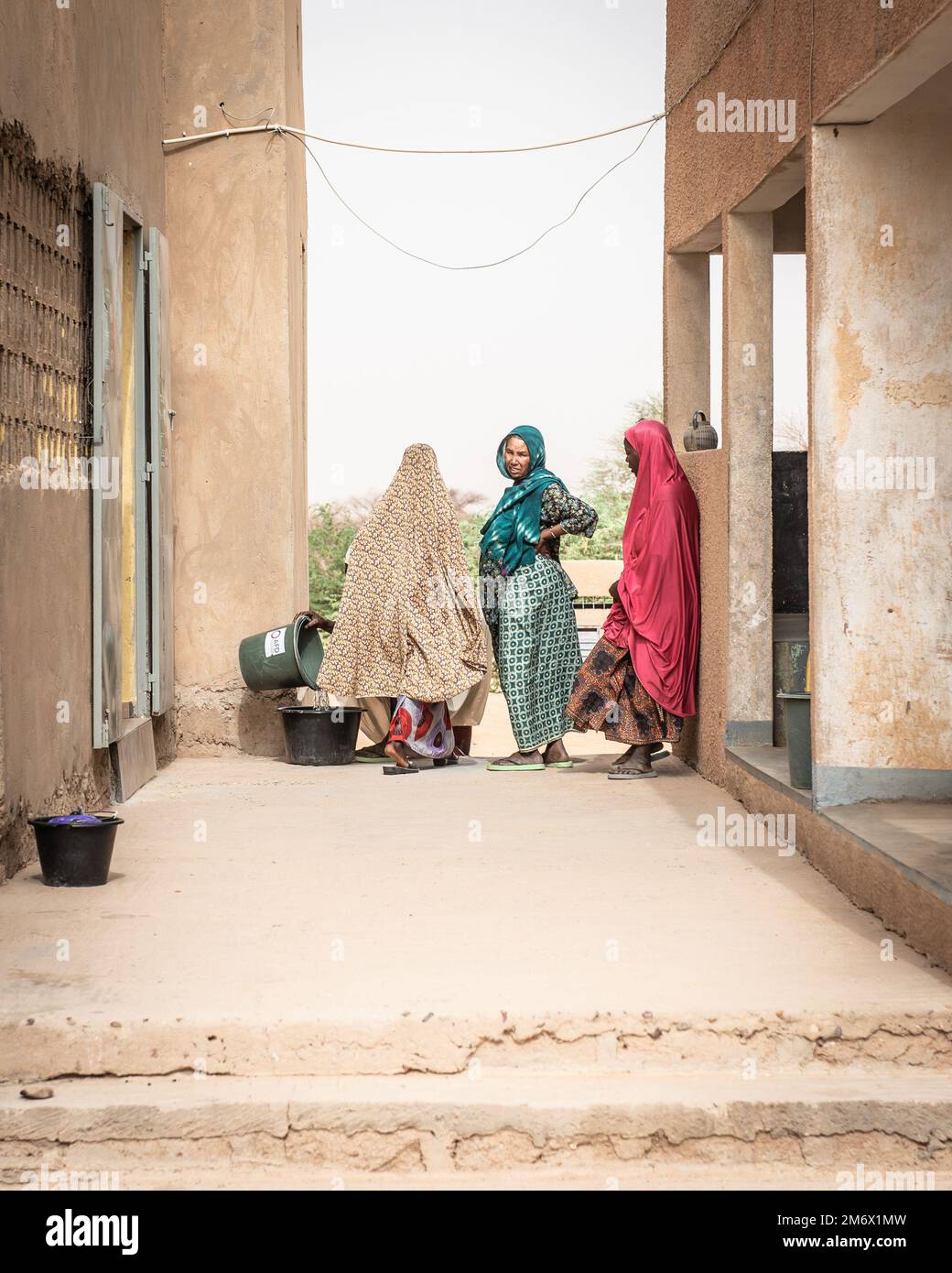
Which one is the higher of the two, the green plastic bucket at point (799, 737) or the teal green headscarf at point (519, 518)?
the teal green headscarf at point (519, 518)

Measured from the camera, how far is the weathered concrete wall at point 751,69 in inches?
176

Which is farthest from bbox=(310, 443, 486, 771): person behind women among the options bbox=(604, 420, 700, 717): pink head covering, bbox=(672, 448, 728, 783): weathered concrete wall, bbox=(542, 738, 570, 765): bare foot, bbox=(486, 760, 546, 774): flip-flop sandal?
bbox=(672, 448, 728, 783): weathered concrete wall

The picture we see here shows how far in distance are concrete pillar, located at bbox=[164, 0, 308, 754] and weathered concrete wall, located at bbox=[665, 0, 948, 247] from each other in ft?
7.79

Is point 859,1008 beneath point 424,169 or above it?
beneath

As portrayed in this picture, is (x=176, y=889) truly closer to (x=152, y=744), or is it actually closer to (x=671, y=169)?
(x=152, y=744)

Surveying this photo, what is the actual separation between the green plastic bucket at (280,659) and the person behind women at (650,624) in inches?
62.8

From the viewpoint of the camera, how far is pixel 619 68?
148 feet

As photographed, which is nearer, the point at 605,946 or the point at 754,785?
the point at 605,946

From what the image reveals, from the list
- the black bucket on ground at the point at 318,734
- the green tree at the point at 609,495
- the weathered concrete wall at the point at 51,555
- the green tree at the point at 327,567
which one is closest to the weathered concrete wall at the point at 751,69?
the weathered concrete wall at the point at 51,555

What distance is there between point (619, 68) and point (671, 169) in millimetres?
40358

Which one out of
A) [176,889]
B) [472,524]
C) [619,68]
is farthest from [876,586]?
[619,68]

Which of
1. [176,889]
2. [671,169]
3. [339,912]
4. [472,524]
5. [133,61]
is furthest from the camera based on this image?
[472,524]

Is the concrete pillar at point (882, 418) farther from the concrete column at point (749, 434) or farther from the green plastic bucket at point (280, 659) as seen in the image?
the green plastic bucket at point (280, 659)

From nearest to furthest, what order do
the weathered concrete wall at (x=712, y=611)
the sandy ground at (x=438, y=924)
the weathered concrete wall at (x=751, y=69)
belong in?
1. the sandy ground at (x=438, y=924)
2. the weathered concrete wall at (x=751, y=69)
3. the weathered concrete wall at (x=712, y=611)
